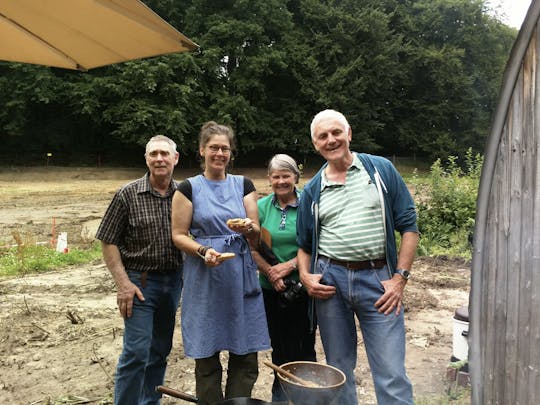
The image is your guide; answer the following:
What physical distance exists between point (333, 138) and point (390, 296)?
2.75 feet

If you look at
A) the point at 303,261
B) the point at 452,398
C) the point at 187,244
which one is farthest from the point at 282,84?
the point at 187,244

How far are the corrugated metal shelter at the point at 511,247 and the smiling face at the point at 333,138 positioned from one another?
742mm

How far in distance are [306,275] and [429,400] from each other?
5.19 feet

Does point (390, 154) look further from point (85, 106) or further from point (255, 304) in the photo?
Answer: point (255, 304)

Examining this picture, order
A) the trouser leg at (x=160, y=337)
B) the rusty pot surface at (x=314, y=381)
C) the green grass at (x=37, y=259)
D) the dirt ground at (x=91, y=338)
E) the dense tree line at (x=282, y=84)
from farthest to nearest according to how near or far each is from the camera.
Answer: the dense tree line at (x=282, y=84), the green grass at (x=37, y=259), the dirt ground at (x=91, y=338), the trouser leg at (x=160, y=337), the rusty pot surface at (x=314, y=381)

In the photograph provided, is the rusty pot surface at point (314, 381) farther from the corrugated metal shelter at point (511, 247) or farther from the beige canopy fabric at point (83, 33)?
the beige canopy fabric at point (83, 33)

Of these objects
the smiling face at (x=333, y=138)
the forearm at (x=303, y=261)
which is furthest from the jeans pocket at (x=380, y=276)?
the smiling face at (x=333, y=138)

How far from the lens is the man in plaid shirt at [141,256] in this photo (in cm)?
290

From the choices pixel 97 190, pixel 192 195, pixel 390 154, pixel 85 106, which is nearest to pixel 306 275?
pixel 192 195

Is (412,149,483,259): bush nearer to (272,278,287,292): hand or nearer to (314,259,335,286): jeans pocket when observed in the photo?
(272,278,287,292): hand

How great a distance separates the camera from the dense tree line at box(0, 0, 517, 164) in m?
26.6

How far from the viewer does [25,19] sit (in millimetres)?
2865

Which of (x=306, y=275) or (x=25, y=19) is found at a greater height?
(x=25, y=19)

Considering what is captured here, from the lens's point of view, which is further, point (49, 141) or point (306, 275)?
point (49, 141)
